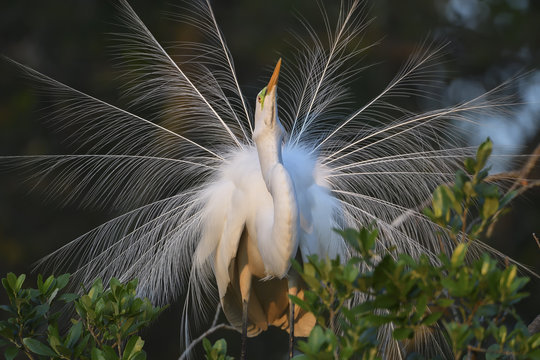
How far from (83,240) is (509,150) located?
170 cm

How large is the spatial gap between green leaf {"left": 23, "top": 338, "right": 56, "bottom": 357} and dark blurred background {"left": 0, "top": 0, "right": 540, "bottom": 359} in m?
3.75

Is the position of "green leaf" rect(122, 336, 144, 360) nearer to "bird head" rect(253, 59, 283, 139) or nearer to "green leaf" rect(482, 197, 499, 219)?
"green leaf" rect(482, 197, 499, 219)

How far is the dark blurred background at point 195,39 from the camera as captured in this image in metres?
5.63

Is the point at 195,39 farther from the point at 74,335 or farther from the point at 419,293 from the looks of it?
the point at 419,293

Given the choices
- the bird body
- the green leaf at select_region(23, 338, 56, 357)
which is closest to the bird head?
the bird body

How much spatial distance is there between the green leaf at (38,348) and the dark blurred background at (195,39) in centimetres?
375

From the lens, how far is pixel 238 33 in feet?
20.2

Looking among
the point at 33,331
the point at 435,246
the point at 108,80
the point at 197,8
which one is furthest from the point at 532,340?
the point at 108,80

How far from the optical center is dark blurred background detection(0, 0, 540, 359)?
222 inches

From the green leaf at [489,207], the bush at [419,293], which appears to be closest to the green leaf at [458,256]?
the bush at [419,293]

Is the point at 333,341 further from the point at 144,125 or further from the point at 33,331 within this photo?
the point at 144,125

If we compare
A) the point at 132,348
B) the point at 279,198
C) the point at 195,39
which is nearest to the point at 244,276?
the point at 279,198

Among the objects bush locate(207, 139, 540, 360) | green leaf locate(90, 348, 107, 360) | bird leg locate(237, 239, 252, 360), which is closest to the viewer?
bush locate(207, 139, 540, 360)

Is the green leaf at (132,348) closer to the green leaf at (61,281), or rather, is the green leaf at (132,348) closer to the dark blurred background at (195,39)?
the green leaf at (61,281)
